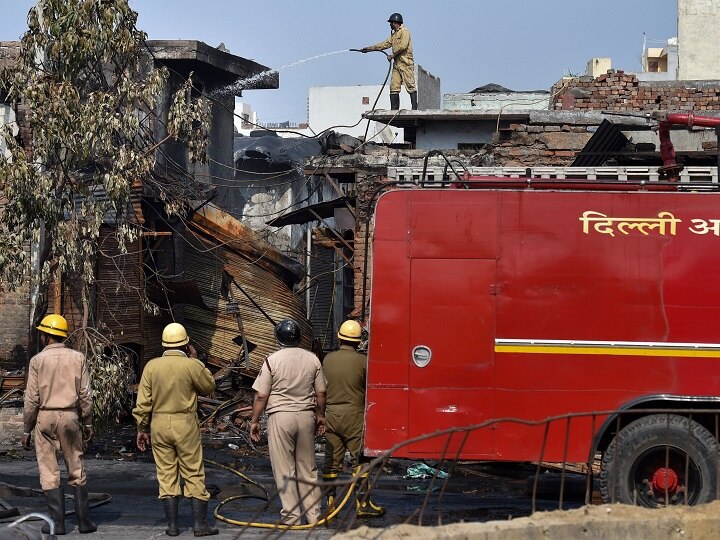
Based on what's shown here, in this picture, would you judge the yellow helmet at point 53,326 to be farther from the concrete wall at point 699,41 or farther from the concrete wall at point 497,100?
the concrete wall at point 699,41

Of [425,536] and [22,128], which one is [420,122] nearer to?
[22,128]

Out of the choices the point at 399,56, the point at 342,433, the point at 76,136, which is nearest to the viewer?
the point at 342,433

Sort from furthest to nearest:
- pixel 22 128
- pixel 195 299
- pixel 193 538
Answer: pixel 195 299 → pixel 22 128 → pixel 193 538

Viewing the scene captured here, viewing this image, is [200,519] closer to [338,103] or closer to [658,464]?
[658,464]

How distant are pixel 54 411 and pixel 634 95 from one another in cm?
1236

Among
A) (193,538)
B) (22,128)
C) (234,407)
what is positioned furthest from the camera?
(234,407)

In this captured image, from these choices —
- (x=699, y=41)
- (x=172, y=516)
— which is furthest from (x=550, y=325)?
(x=699, y=41)

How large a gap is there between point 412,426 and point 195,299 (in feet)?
27.7

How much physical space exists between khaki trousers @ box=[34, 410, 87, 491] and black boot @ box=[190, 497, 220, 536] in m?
0.90

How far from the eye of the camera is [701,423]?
8.70 meters

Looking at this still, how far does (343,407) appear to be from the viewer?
9453 millimetres

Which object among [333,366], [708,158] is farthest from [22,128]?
[708,158]

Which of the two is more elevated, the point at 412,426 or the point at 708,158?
the point at 708,158

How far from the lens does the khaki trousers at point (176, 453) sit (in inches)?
340
